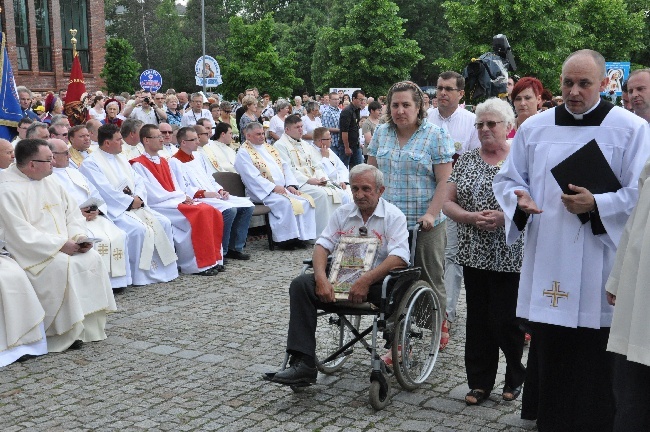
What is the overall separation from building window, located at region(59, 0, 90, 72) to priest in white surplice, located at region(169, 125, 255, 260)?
2620cm

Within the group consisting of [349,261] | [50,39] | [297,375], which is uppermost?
[50,39]

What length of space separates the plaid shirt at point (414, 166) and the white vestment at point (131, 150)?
5102 millimetres

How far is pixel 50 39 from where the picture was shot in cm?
3447

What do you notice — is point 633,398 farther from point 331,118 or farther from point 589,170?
point 331,118

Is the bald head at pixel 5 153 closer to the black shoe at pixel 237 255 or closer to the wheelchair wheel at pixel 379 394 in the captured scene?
the black shoe at pixel 237 255

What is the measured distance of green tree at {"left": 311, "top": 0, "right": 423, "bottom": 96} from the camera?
1489 inches

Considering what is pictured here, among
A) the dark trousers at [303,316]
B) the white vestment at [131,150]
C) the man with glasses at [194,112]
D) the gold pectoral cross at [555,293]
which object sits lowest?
the dark trousers at [303,316]

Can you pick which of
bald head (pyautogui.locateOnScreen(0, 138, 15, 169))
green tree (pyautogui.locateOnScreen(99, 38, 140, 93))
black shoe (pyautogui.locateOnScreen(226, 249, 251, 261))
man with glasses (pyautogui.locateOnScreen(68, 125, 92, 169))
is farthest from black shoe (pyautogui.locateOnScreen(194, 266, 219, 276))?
green tree (pyautogui.locateOnScreen(99, 38, 140, 93))

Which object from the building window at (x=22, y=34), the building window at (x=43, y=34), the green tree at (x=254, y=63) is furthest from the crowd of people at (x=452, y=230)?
the building window at (x=43, y=34)

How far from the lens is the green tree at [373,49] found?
1489 inches

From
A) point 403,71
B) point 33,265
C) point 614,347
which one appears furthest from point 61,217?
point 403,71

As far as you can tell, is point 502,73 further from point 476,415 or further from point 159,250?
point 476,415

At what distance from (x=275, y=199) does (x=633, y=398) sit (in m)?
8.56

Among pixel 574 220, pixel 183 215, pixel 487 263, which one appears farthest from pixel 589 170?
pixel 183 215
